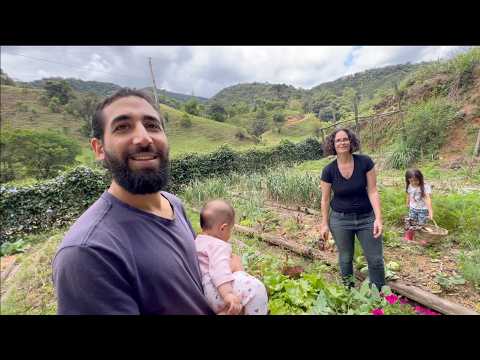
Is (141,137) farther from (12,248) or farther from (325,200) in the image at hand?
(12,248)

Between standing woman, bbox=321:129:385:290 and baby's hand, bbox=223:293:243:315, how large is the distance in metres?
1.54

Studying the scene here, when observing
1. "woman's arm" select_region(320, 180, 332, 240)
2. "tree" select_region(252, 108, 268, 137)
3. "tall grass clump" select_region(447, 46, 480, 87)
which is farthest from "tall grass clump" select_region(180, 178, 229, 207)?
"tree" select_region(252, 108, 268, 137)

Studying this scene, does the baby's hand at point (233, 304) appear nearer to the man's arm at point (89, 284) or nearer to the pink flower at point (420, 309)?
the man's arm at point (89, 284)

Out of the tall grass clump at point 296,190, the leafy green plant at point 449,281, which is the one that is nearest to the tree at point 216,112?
the tall grass clump at point 296,190

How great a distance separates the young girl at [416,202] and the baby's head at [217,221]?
3346mm

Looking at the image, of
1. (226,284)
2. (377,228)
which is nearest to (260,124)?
(377,228)

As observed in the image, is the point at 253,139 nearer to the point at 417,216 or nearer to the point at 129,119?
the point at 417,216

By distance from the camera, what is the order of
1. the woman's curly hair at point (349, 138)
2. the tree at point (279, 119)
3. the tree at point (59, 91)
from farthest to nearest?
the tree at point (279, 119)
the tree at point (59, 91)
the woman's curly hair at point (349, 138)

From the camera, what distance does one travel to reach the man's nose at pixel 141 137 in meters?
0.99

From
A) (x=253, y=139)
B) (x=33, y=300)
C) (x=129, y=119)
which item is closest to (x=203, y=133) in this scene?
A: (x=253, y=139)

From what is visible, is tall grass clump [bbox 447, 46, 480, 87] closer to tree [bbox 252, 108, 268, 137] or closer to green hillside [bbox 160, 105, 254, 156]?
green hillside [bbox 160, 105, 254, 156]

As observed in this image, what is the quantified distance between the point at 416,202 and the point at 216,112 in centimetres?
3849
